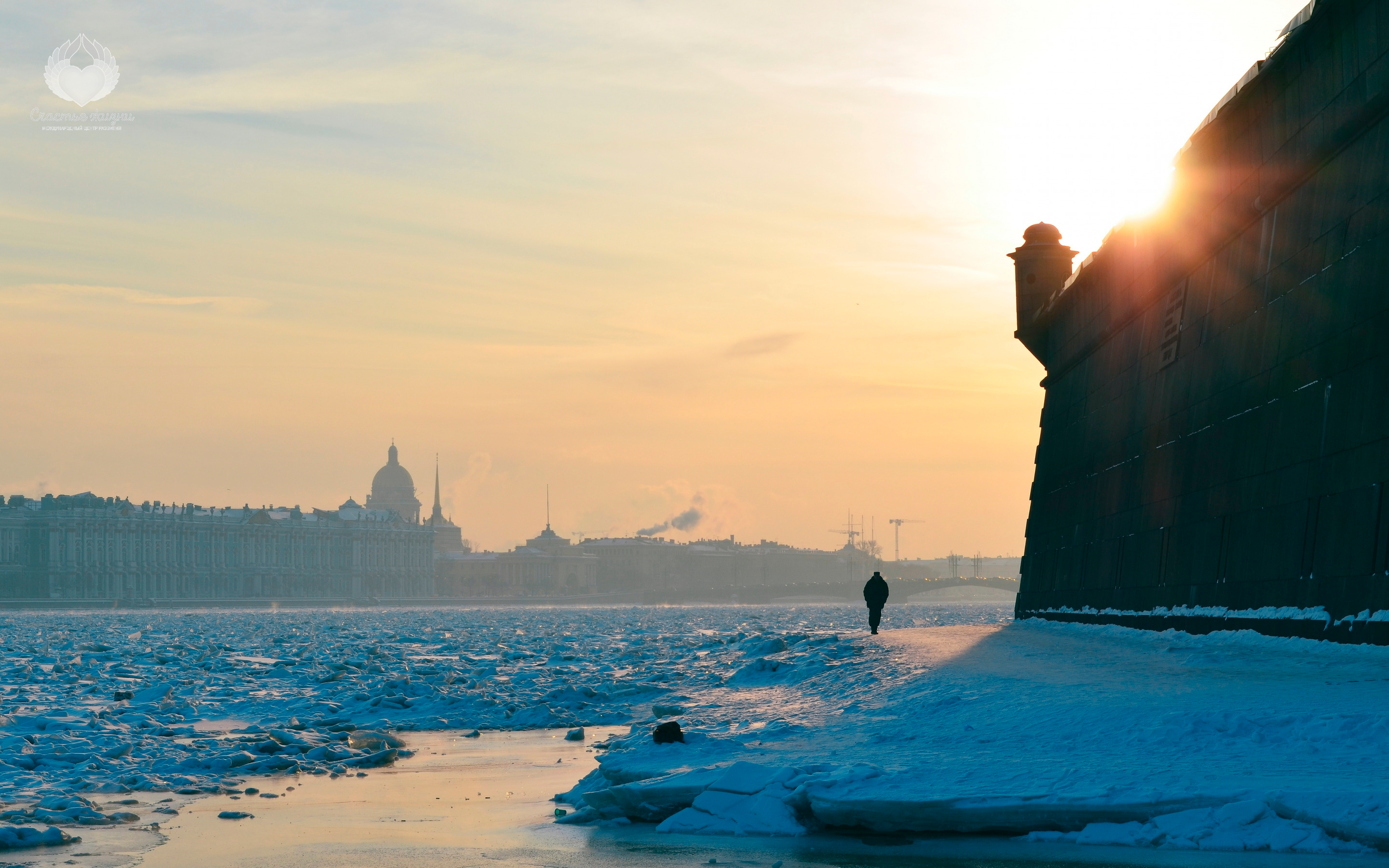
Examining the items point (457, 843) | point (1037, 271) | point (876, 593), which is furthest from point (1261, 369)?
point (1037, 271)

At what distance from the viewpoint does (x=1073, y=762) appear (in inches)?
459

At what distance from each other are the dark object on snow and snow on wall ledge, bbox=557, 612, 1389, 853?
0.17 metres

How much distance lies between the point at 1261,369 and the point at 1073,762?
8858 mm

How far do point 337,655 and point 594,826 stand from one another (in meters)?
27.4

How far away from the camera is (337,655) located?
38000 mm

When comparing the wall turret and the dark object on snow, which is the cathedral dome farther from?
the dark object on snow

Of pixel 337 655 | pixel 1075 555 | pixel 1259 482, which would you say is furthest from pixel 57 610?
pixel 1259 482

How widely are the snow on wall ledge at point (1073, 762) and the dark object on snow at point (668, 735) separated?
17cm

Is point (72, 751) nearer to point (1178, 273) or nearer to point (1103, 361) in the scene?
point (1178, 273)

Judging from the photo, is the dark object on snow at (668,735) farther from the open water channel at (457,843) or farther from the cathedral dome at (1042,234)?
the cathedral dome at (1042,234)

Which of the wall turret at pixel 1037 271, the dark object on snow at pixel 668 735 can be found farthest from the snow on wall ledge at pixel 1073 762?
the wall turret at pixel 1037 271

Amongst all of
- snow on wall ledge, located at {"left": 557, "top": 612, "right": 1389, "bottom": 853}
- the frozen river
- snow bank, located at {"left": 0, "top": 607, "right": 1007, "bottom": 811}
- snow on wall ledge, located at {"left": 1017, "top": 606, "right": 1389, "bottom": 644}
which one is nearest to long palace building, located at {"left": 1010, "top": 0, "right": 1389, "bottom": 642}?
snow on wall ledge, located at {"left": 1017, "top": 606, "right": 1389, "bottom": 644}

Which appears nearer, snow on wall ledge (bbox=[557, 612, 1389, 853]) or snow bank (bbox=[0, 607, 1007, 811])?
snow on wall ledge (bbox=[557, 612, 1389, 853])

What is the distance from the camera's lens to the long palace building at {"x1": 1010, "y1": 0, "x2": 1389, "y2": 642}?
1528 cm
